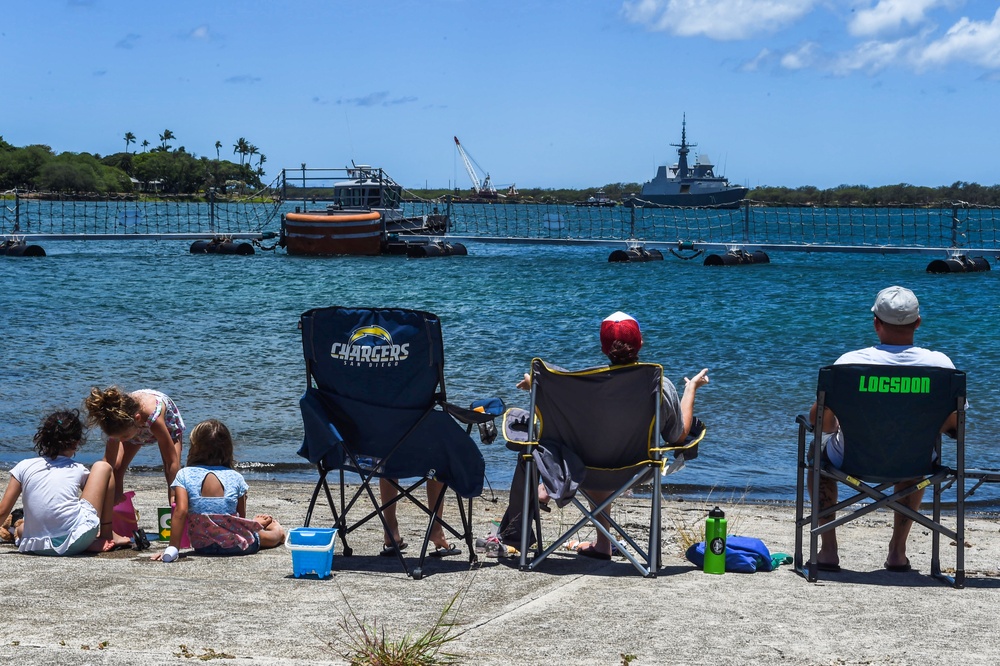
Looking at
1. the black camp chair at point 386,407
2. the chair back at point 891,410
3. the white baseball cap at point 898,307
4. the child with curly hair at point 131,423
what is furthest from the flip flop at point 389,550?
the white baseball cap at point 898,307

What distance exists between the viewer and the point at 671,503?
679 cm

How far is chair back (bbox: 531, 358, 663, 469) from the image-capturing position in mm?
4516

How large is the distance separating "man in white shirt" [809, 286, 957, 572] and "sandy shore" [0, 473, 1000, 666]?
0.36ft

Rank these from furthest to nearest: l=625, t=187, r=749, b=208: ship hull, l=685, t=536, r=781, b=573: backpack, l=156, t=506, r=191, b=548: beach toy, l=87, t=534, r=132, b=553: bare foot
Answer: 1. l=625, t=187, r=749, b=208: ship hull
2. l=156, t=506, r=191, b=548: beach toy
3. l=87, t=534, r=132, b=553: bare foot
4. l=685, t=536, r=781, b=573: backpack

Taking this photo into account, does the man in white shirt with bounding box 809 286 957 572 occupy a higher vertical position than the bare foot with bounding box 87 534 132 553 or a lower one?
higher

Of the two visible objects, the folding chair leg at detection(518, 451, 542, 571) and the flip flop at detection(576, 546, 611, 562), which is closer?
the folding chair leg at detection(518, 451, 542, 571)

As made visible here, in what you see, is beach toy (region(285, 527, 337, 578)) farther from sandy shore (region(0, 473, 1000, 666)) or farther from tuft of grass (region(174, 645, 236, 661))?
tuft of grass (region(174, 645, 236, 661))

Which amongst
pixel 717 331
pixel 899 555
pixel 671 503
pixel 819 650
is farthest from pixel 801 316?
pixel 819 650

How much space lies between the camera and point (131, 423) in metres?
5.02

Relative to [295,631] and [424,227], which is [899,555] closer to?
[295,631]

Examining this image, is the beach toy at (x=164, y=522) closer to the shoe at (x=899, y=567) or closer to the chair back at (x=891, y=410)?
the chair back at (x=891, y=410)

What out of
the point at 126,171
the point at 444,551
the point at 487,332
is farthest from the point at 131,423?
the point at 126,171

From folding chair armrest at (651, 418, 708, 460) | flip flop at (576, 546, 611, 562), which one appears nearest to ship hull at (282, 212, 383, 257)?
flip flop at (576, 546, 611, 562)

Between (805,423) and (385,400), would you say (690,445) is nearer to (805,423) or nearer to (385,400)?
(805,423)
